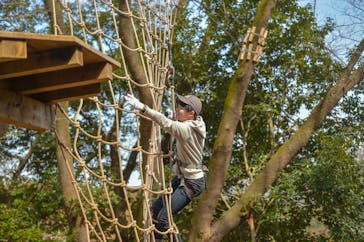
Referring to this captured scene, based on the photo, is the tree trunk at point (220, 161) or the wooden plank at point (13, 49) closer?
the wooden plank at point (13, 49)

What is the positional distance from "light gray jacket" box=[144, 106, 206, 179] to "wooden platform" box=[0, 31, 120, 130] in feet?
2.05

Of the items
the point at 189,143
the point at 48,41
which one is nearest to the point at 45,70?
the point at 48,41

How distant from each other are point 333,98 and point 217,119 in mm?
1663

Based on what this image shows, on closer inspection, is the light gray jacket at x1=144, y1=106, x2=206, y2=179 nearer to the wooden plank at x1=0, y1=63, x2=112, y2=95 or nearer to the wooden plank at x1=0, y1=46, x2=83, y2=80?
the wooden plank at x1=0, y1=63, x2=112, y2=95

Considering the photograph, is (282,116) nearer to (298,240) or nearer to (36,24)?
(298,240)

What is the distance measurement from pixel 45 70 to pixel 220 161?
3337mm

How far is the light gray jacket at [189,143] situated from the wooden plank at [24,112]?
0.63 meters

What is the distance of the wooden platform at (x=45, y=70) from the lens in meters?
1.98

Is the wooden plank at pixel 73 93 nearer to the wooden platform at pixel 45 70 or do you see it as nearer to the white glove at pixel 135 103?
the wooden platform at pixel 45 70

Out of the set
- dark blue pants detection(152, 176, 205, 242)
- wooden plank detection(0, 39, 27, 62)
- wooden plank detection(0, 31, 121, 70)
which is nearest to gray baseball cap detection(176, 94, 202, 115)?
dark blue pants detection(152, 176, 205, 242)

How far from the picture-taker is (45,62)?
2090 mm

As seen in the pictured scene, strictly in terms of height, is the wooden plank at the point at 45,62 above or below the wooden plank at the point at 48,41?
below

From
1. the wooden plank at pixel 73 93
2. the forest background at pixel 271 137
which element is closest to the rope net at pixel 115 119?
the forest background at pixel 271 137

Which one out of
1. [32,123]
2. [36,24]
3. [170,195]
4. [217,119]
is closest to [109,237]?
[217,119]
